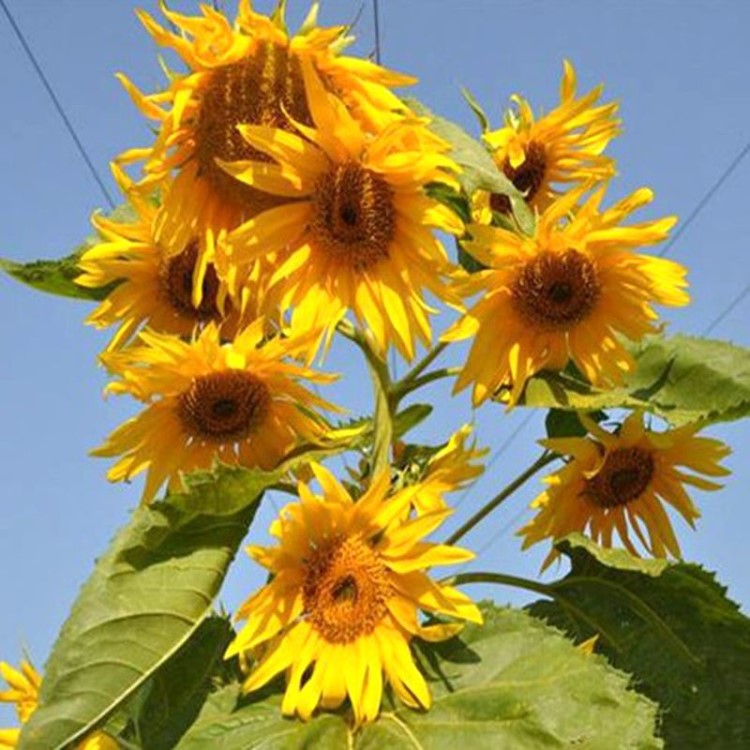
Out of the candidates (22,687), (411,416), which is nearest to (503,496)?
(411,416)

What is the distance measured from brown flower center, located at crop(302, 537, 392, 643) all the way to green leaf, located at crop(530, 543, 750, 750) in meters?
0.26

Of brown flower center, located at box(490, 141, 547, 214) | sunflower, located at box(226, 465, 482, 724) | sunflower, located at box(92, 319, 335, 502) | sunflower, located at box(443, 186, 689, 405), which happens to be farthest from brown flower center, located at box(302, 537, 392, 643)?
brown flower center, located at box(490, 141, 547, 214)

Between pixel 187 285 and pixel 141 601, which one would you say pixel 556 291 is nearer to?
pixel 187 285

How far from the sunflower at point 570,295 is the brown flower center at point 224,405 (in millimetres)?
197

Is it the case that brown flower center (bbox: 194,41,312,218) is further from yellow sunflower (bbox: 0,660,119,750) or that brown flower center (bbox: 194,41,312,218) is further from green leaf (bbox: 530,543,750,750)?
yellow sunflower (bbox: 0,660,119,750)

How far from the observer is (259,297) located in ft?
3.66

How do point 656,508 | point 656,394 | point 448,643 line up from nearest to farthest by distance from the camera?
point 448,643 → point 656,394 → point 656,508

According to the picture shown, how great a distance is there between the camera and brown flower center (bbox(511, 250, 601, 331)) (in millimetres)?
1284

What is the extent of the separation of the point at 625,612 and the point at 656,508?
0.51 ft

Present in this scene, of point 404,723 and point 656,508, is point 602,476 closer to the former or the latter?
point 656,508

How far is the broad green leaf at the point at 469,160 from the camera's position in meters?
1.04

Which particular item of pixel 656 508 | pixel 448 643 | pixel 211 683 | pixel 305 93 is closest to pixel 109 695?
pixel 211 683

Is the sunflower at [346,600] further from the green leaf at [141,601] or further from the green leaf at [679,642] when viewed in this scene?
the green leaf at [679,642]

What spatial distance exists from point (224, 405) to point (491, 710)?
13.5 inches
